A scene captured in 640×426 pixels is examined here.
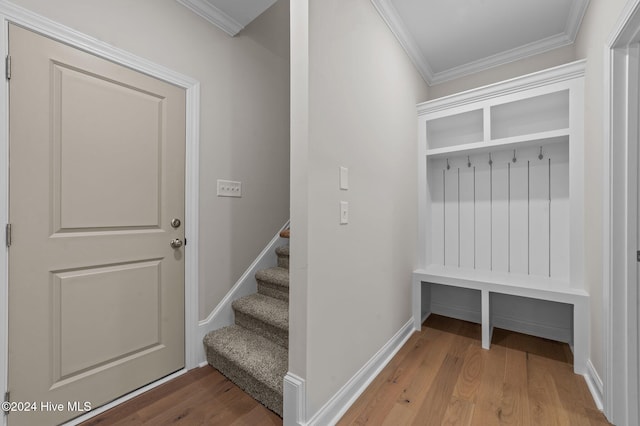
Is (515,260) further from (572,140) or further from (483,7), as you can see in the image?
(483,7)

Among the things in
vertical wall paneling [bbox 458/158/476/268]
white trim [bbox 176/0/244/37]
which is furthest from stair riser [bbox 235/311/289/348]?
white trim [bbox 176/0/244/37]

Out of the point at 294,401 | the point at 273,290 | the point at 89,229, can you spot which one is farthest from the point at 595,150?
the point at 89,229

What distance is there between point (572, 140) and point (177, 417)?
298 cm

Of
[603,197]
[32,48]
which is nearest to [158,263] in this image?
[32,48]

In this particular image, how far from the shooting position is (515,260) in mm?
2365

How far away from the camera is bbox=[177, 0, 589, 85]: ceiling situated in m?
1.87

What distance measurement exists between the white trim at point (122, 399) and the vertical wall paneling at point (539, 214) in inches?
112

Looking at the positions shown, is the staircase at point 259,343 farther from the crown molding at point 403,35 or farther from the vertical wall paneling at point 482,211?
the crown molding at point 403,35

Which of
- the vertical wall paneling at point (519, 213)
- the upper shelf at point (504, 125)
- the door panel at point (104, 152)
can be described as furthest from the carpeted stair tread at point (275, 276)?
the vertical wall paneling at point (519, 213)

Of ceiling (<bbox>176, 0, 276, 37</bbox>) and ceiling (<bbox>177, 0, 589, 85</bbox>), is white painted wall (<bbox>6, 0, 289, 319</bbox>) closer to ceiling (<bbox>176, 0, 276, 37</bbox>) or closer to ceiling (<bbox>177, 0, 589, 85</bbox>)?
ceiling (<bbox>176, 0, 276, 37</bbox>)

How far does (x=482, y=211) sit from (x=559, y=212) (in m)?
0.54

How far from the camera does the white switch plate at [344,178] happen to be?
1.47 meters

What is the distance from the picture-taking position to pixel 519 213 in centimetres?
235

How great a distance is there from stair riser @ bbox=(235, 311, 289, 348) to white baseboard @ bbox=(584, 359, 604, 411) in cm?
177
